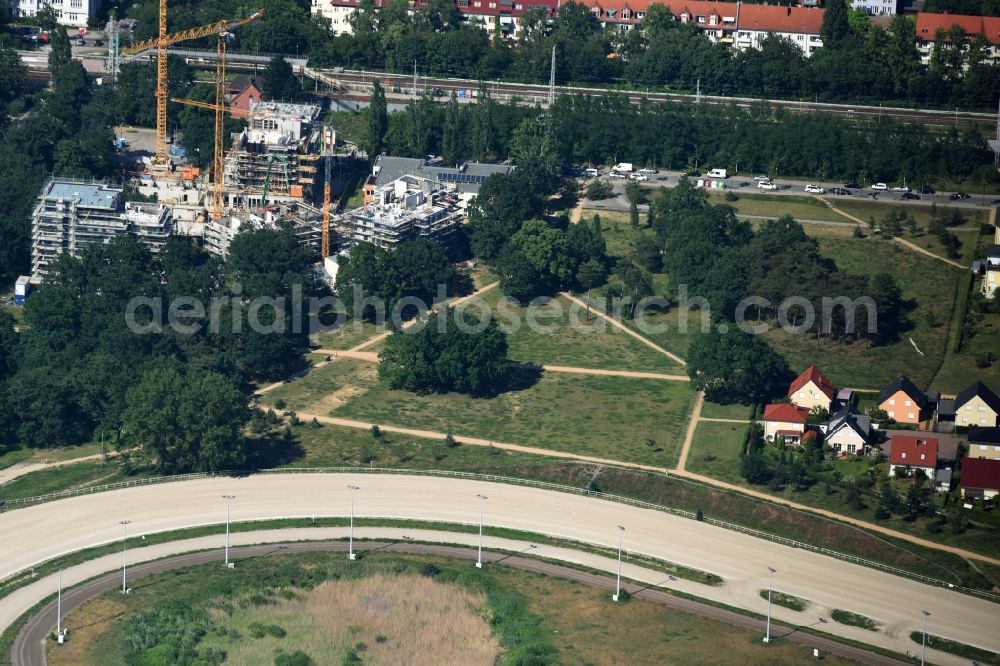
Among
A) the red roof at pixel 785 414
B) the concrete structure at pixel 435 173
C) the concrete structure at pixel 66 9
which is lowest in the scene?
the red roof at pixel 785 414

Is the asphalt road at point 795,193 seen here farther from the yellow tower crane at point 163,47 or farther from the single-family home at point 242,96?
the yellow tower crane at point 163,47

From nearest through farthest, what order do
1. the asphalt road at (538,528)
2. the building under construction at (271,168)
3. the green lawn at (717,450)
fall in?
the asphalt road at (538,528) < the green lawn at (717,450) < the building under construction at (271,168)

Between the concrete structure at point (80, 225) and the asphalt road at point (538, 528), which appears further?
the concrete structure at point (80, 225)

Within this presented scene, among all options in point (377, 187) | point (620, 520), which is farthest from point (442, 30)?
point (620, 520)

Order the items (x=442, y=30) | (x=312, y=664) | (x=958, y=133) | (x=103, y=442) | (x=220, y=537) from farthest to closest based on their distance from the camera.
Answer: (x=442, y=30) < (x=958, y=133) < (x=103, y=442) < (x=220, y=537) < (x=312, y=664)

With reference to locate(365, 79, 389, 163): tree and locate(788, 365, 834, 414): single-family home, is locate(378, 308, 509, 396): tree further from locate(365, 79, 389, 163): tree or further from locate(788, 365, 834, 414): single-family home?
locate(365, 79, 389, 163): tree

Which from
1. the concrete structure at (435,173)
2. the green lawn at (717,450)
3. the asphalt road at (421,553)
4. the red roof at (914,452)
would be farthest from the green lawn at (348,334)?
the red roof at (914,452)

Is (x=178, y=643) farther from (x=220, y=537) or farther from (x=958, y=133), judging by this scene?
(x=958, y=133)
